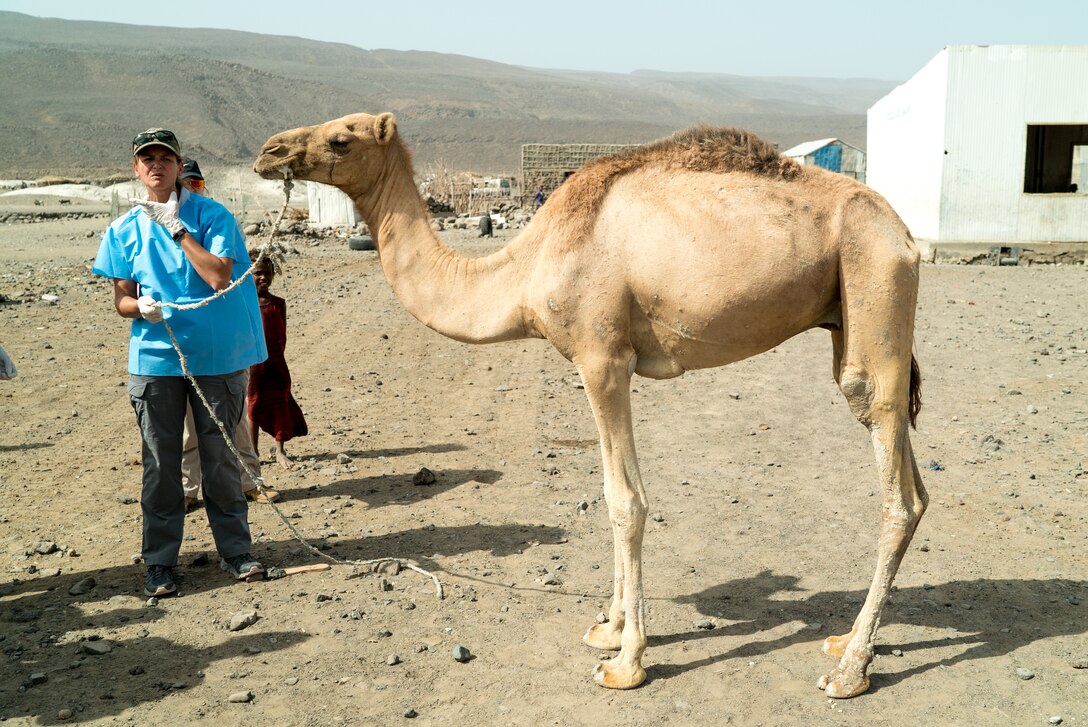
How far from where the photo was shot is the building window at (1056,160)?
24938 mm

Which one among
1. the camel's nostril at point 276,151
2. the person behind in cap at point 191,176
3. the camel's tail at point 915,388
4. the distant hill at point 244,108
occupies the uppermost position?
Answer: the distant hill at point 244,108

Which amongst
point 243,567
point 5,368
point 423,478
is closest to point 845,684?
point 243,567

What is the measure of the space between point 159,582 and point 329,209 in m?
26.4

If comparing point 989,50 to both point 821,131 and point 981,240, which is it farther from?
point 821,131

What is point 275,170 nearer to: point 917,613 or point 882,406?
point 882,406

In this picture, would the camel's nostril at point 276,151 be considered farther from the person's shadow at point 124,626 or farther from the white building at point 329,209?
the white building at point 329,209

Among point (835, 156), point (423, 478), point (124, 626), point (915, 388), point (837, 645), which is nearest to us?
point (837, 645)

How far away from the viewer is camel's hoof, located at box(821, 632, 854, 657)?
4.80 meters

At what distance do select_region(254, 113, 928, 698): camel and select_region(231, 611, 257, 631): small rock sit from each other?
1.88 meters

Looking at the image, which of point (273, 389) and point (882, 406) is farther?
point (273, 389)

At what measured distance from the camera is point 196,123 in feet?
293

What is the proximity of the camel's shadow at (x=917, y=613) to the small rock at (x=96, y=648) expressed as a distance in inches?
112

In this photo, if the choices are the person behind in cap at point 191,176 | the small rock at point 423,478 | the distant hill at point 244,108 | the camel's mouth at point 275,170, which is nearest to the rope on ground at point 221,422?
the camel's mouth at point 275,170

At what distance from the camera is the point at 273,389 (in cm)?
776
